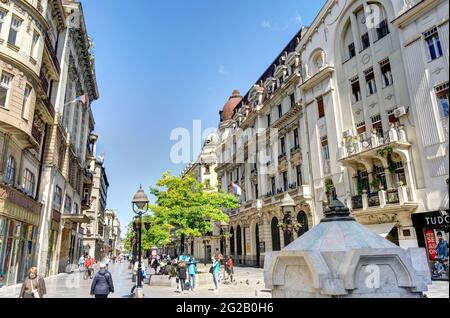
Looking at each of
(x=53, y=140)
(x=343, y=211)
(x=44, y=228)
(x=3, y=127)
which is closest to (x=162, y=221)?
(x=44, y=228)

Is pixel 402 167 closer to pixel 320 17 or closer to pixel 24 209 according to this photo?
pixel 320 17

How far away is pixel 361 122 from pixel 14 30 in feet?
70.6

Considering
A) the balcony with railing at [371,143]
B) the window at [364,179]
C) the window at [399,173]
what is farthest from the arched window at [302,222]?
the window at [399,173]

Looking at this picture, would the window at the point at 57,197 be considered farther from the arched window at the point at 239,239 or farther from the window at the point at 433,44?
the window at the point at 433,44

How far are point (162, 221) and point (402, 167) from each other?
52.8 feet

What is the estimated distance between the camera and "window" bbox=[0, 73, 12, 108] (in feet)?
52.9

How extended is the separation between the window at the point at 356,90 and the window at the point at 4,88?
69.3ft

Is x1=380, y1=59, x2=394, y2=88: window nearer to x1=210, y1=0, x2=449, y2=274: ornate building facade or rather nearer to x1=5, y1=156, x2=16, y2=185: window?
x1=210, y1=0, x2=449, y2=274: ornate building facade

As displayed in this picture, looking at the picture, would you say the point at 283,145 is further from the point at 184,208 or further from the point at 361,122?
the point at 184,208

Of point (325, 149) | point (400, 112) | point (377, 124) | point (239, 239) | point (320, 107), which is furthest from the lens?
point (239, 239)

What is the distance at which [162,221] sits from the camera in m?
24.0

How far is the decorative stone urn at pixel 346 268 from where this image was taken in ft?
14.4

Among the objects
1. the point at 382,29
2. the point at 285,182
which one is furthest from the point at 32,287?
the point at 285,182

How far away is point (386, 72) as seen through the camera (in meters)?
21.3
